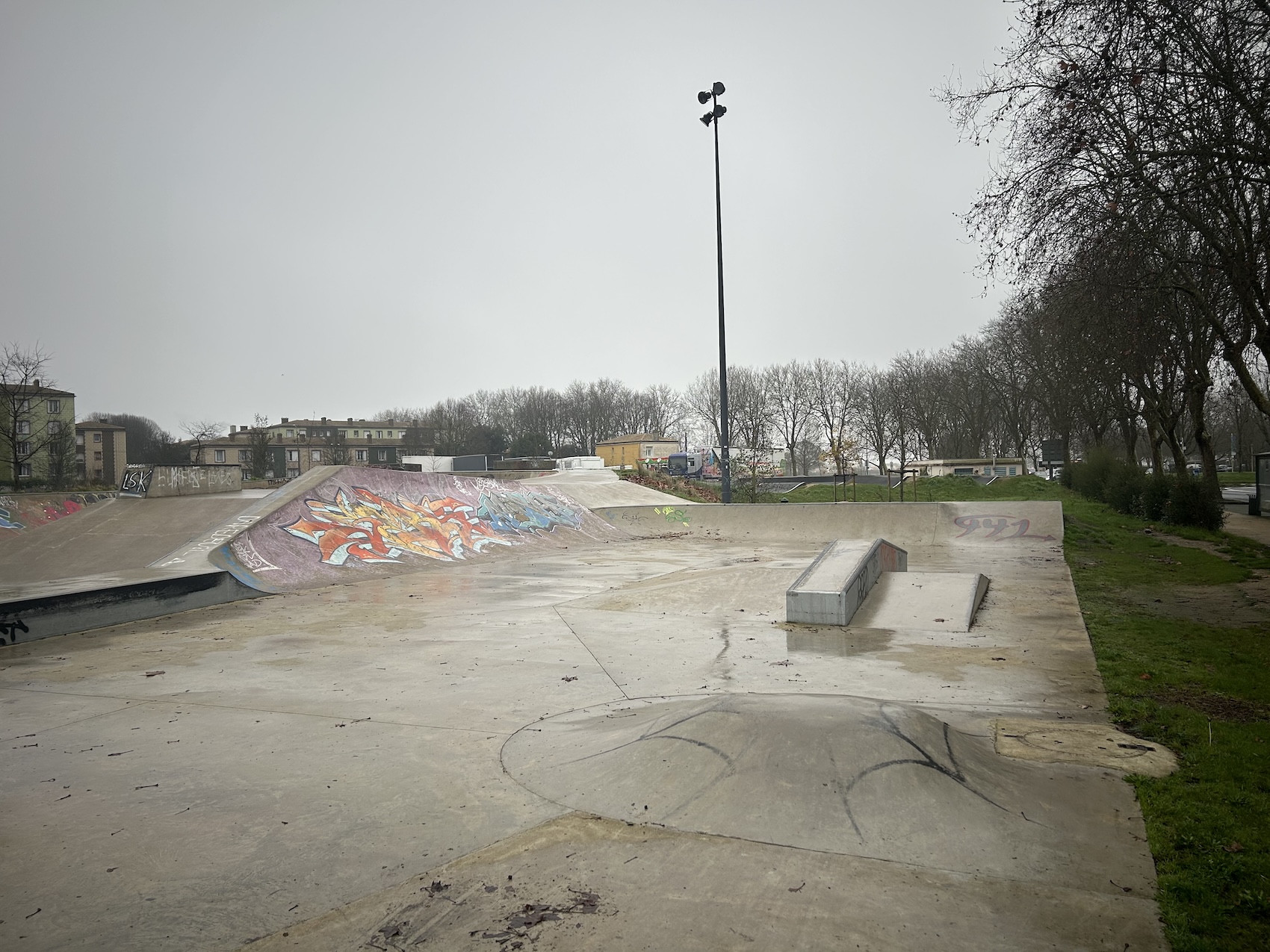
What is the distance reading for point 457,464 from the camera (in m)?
47.4

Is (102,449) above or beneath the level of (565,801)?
above

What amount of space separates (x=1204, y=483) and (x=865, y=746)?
70.5 feet

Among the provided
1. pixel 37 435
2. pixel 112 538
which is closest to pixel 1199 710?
pixel 112 538

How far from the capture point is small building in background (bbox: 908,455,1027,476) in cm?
4856

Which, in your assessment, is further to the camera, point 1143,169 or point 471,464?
point 471,464

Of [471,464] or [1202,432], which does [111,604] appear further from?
[471,464]

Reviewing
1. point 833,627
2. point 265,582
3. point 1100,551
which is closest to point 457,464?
point 265,582

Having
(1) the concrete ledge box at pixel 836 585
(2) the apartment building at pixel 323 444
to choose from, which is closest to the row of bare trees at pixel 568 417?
(2) the apartment building at pixel 323 444

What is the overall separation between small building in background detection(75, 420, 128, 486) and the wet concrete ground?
78567mm

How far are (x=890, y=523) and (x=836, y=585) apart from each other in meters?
12.2

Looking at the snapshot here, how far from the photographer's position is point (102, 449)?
7650 centimetres

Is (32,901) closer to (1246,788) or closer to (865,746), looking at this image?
(865,746)

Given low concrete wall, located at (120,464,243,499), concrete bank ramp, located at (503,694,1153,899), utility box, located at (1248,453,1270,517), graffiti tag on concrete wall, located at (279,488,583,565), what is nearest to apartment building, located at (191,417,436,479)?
low concrete wall, located at (120,464,243,499)

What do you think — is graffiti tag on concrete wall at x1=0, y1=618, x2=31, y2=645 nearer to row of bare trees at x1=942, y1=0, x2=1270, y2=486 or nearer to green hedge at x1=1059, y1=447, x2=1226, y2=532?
row of bare trees at x1=942, y1=0, x2=1270, y2=486
